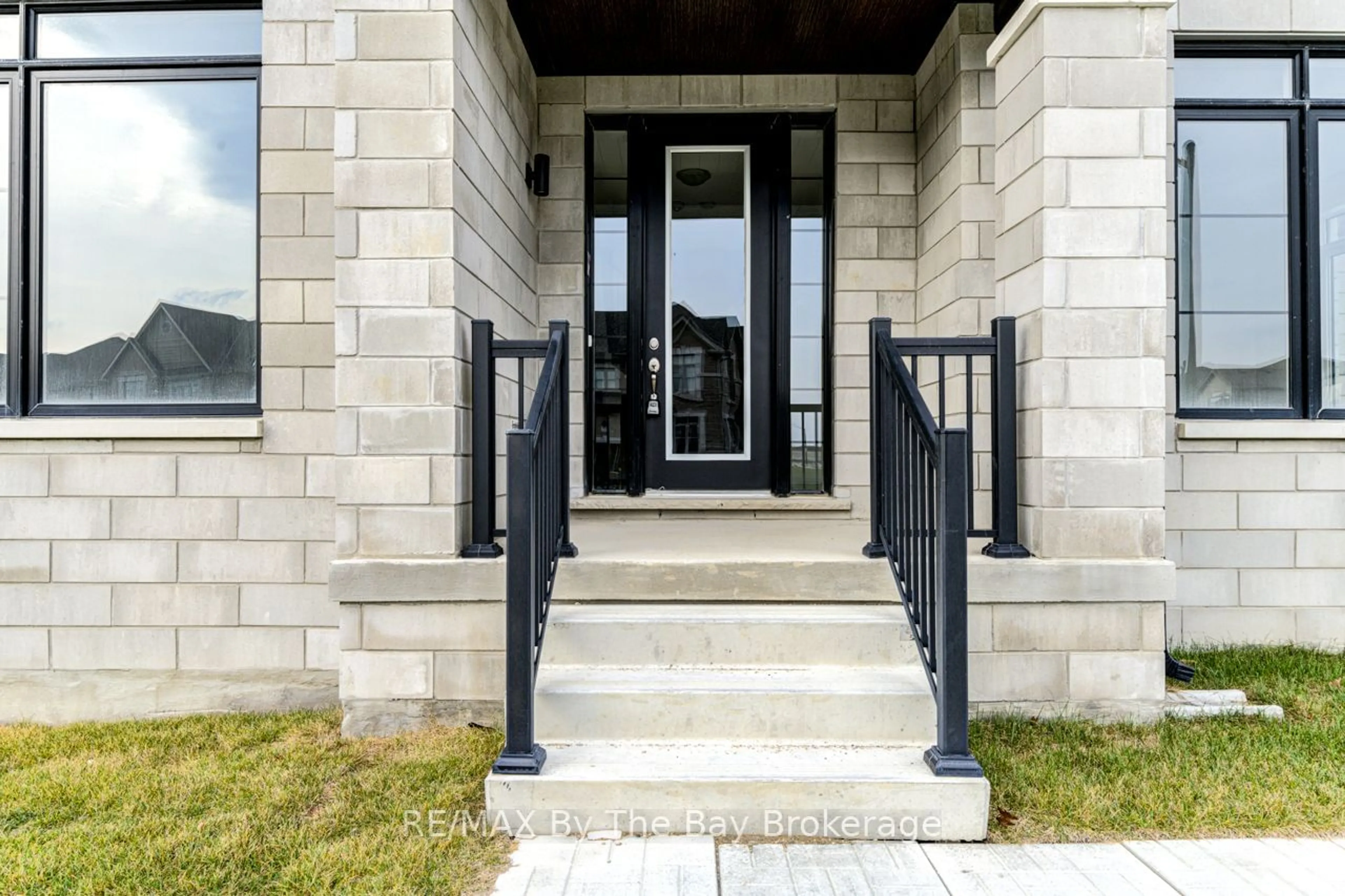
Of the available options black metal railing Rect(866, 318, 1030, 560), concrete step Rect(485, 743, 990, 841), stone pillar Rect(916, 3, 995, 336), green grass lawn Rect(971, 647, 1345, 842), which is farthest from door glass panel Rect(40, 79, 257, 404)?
green grass lawn Rect(971, 647, 1345, 842)

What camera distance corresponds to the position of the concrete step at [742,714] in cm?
226

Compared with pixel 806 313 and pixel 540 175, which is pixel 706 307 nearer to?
pixel 806 313

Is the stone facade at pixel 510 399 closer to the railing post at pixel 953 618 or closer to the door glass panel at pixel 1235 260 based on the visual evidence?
the door glass panel at pixel 1235 260

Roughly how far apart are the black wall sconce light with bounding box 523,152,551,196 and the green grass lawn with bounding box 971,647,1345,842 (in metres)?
3.08

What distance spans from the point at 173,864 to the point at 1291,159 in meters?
5.05

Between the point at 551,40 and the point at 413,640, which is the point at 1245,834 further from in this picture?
the point at 551,40

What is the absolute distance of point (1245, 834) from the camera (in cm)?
200

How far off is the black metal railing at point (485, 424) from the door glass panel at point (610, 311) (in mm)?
1393

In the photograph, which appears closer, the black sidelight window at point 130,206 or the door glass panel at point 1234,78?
the black sidelight window at point 130,206

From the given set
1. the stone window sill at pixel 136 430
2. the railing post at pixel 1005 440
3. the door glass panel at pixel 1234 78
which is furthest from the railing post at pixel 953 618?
the door glass panel at pixel 1234 78

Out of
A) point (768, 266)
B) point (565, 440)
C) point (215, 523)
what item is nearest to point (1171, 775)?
point (565, 440)

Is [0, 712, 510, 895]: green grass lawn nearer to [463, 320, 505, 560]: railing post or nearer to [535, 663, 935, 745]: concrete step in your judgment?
[535, 663, 935, 745]: concrete step

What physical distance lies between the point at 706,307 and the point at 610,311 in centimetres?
51

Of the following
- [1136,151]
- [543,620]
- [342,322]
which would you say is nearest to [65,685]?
[342,322]
